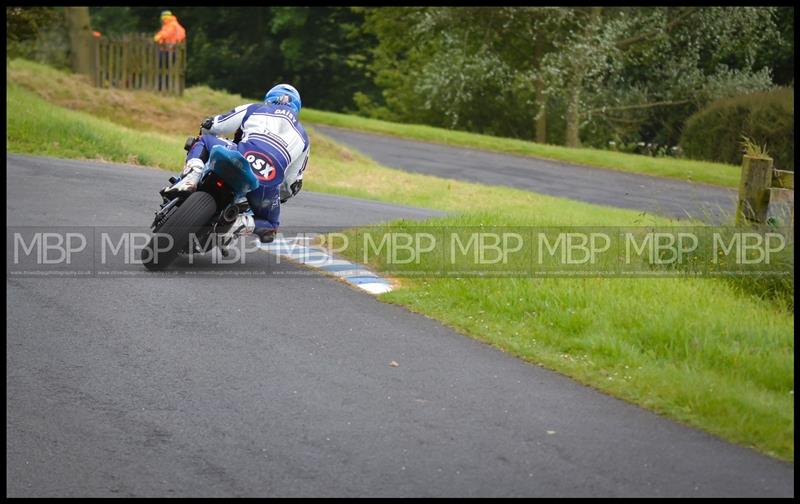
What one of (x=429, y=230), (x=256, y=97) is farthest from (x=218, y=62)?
(x=429, y=230)

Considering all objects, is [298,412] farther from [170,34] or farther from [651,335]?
[170,34]

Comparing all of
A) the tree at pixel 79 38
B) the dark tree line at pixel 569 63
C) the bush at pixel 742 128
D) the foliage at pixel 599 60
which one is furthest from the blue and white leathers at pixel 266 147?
the foliage at pixel 599 60

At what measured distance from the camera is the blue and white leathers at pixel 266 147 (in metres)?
10.4

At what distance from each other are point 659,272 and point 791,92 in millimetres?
21256

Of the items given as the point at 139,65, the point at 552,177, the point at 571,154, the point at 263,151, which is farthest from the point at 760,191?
the point at 139,65

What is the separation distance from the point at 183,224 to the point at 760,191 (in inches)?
222

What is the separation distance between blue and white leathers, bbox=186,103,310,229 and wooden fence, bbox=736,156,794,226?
14.4ft

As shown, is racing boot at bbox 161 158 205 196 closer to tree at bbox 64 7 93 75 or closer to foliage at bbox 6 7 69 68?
foliage at bbox 6 7 69 68

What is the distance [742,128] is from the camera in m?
29.6

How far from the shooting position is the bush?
28406 mm

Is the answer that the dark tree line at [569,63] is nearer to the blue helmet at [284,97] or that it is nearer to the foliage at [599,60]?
the foliage at [599,60]

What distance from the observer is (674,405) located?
6816mm

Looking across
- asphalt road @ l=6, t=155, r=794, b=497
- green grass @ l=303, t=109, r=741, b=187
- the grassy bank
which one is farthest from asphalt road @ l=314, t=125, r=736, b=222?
asphalt road @ l=6, t=155, r=794, b=497

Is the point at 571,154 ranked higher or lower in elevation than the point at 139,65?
lower
